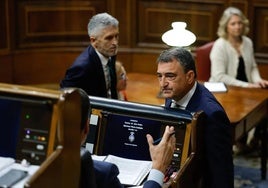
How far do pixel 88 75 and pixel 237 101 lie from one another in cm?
127

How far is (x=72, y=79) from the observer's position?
407cm

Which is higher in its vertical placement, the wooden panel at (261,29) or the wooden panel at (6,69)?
the wooden panel at (261,29)

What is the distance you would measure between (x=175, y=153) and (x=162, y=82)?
40 cm

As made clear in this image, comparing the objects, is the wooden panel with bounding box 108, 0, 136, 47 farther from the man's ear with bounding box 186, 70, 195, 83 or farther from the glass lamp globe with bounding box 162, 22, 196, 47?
the man's ear with bounding box 186, 70, 195, 83

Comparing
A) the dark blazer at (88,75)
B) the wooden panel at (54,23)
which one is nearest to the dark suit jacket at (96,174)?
the dark blazer at (88,75)

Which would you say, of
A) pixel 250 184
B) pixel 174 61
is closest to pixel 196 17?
pixel 250 184

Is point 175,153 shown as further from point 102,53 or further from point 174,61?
point 102,53

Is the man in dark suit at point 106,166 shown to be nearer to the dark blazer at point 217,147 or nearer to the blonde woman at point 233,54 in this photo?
the dark blazer at point 217,147

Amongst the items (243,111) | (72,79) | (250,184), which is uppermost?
(72,79)

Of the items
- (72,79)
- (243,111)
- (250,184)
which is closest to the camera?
(72,79)

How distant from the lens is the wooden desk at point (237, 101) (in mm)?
4520

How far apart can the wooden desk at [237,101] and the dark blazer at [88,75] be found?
639 millimetres

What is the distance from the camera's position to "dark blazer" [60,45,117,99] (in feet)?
13.4

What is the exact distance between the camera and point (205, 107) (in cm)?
306
